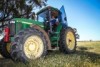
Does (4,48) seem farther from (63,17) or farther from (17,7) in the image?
(17,7)

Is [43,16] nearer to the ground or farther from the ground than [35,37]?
farther from the ground

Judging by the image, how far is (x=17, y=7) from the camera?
17953 mm

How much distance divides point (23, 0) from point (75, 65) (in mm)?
11858

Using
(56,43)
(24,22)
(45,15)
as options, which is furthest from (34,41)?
(45,15)

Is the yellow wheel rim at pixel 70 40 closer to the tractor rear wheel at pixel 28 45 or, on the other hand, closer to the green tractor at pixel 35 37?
the green tractor at pixel 35 37

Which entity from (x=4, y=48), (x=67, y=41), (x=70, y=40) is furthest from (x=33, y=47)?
(x=70, y=40)

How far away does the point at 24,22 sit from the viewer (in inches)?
382

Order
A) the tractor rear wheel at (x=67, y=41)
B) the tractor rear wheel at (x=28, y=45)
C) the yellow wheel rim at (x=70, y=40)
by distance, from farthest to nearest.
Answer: the yellow wheel rim at (x=70, y=40), the tractor rear wheel at (x=67, y=41), the tractor rear wheel at (x=28, y=45)

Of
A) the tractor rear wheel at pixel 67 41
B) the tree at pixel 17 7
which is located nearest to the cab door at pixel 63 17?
the tractor rear wheel at pixel 67 41

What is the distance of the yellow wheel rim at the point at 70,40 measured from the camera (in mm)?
11641

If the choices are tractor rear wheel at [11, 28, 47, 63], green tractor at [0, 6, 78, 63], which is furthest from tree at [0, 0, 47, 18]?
tractor rear wheel at [11, 28, 47, 63]

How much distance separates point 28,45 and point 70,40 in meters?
3.81

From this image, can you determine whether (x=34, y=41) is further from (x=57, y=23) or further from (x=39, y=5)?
(x=39, y=5)

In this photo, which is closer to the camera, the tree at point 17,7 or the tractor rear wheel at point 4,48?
the tractor rear wheel at point 4,48
